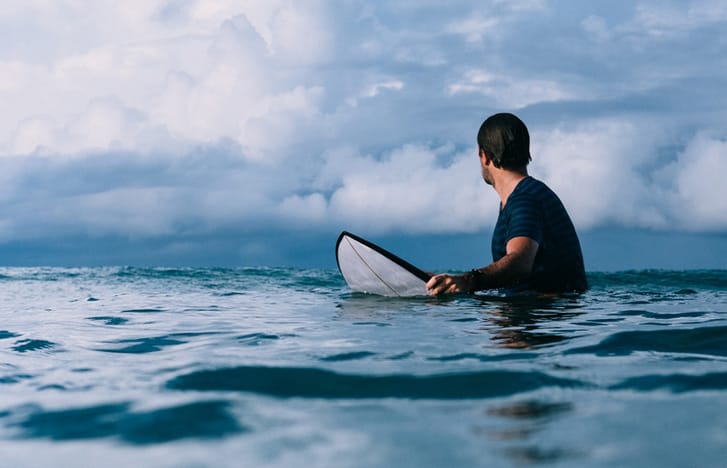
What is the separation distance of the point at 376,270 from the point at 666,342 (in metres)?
3.78

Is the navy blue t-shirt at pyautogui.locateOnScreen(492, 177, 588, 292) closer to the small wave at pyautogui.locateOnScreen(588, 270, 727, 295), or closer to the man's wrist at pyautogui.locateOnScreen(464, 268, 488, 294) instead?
the man's wrist at pyautogui.locateOnScreen(464, 268, 488, 294)

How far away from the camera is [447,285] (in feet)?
17.0

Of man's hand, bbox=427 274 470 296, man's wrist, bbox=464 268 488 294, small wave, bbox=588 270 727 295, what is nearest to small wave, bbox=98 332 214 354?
man's hand, bbox=427 274 470 296

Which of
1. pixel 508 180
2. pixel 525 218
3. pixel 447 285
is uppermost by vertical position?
pixel 508 180

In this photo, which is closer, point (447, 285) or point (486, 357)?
point (486, 357)

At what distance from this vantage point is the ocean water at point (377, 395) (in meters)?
1.90

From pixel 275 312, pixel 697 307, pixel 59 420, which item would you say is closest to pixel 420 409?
pixel 59 420

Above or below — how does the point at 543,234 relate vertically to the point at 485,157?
below

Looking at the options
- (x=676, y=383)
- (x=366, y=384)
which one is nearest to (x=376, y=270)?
(x=366, y=384)

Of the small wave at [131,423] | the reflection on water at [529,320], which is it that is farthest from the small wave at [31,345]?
the reflection on water at [529,320]

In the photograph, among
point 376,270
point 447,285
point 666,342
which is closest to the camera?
point 666,342

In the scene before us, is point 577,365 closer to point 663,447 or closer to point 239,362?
point 663,447

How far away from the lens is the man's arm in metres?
5.18

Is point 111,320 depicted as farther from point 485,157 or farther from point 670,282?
point 670,282
